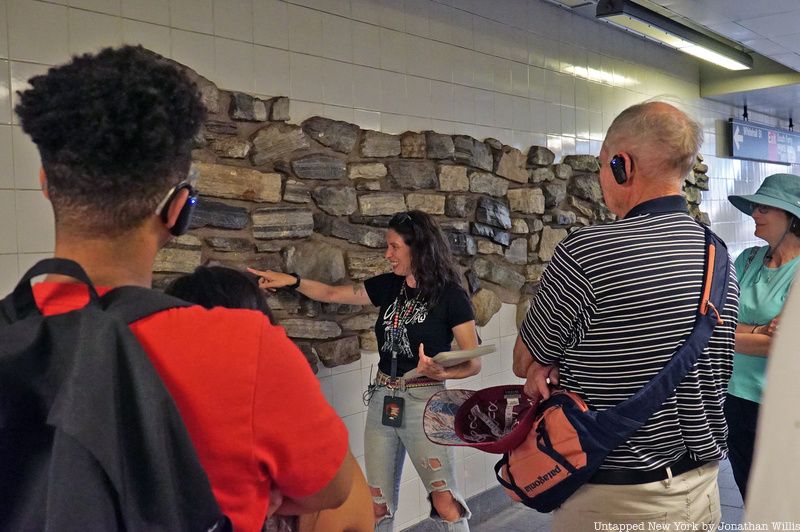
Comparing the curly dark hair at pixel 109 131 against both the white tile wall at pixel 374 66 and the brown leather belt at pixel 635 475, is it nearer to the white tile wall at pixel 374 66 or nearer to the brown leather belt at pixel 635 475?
the brown leather belt at pixel 635 475

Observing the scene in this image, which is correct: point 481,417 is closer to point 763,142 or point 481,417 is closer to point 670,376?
point 670,376

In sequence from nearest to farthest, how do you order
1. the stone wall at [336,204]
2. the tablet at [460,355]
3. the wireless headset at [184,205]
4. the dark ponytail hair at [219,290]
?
the wireless headset at [184,205] < the dark ponytail hair at [219,290] < the tablet at [460,355] < the stone wall at [336,204]

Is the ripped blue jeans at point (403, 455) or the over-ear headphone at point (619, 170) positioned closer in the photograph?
the over-ear headphone at point (619, 170)

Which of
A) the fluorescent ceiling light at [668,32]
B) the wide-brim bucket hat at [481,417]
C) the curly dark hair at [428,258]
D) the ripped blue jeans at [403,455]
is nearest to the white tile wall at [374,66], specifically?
the ripped blue jeans at [403,455]

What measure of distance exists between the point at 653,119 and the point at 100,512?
1.58 meters

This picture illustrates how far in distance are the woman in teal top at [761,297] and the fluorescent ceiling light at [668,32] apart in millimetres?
2003

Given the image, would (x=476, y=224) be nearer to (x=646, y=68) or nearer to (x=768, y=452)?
(x=646, y=68)

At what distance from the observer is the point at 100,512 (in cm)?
82

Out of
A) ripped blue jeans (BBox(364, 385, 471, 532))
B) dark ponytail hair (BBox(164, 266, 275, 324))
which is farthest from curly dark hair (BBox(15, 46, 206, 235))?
ripped blue jeans (BBox(364, 385, 471, 532))

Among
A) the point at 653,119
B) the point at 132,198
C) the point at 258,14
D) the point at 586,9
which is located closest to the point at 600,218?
the point at 586,9

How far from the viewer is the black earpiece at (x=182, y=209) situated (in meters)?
1.01

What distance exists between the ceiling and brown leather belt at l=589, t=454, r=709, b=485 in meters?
3.64

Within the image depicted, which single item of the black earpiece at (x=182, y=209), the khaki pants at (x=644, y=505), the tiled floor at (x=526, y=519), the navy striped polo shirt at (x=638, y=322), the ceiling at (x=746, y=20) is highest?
the ceiling at (x=746, y=20)

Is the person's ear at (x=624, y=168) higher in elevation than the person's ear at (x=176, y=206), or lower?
higher
